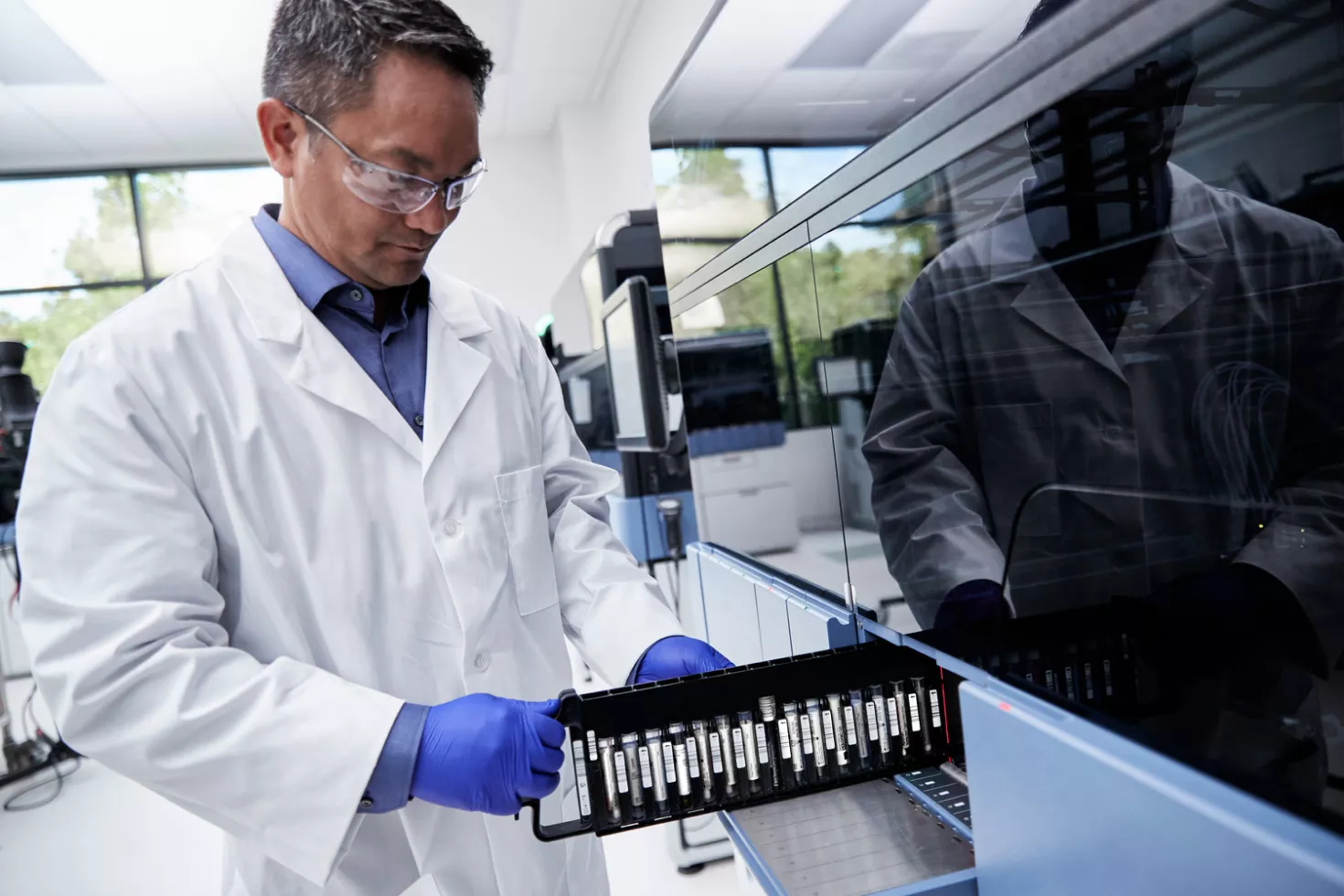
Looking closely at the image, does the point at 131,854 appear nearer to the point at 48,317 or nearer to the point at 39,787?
the point at 39,787

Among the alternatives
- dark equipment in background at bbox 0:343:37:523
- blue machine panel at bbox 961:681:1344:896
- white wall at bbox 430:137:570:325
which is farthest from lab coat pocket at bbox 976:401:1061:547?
white wall at bbox 430:137:570:325

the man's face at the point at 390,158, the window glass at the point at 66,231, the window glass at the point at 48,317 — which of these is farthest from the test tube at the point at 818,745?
the window glass at the point at 66,231

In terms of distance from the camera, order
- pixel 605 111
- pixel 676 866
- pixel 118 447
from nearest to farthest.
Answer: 1. pixel 118 447
2. pixel 676 866
3. pixel 605 111

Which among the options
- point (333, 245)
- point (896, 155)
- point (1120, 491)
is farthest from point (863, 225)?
point (333, 245)

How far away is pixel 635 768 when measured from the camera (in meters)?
0.78

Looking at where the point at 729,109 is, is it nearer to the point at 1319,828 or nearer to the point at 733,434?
the point at 733,434

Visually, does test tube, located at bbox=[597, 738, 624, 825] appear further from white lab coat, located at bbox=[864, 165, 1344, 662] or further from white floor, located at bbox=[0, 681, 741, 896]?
white floor, located at bbox=[0, 681, 741, 896]

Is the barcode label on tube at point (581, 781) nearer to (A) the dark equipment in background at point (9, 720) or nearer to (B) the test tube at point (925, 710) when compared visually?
(B) the test tube at point (925, 710)

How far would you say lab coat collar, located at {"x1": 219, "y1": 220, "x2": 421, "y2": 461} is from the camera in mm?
999

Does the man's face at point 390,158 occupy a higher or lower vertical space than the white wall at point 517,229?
lower

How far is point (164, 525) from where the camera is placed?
32.9 inches

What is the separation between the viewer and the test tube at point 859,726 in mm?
820

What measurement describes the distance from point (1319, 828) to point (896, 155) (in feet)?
1.83

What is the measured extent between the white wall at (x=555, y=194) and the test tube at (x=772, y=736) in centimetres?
375
